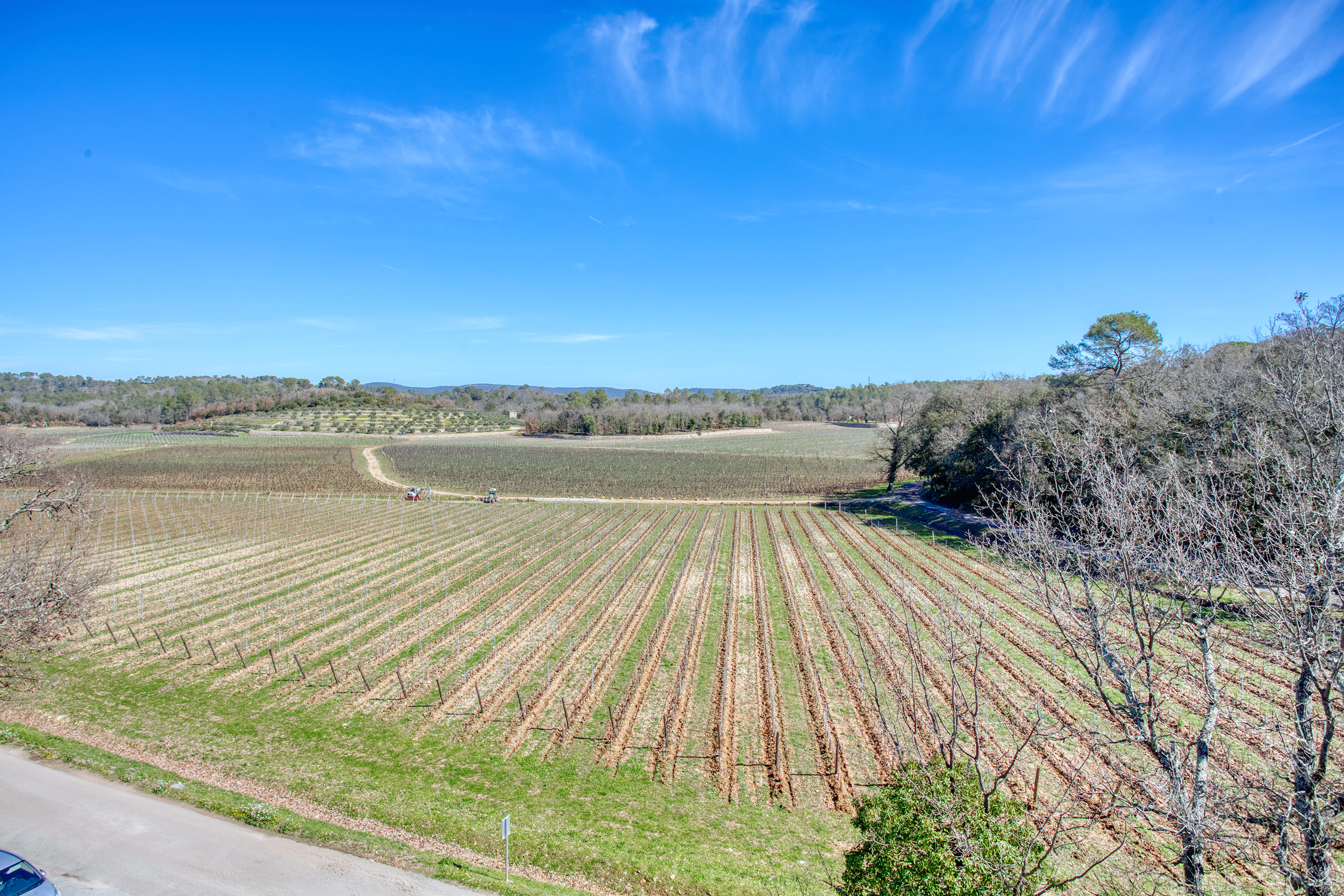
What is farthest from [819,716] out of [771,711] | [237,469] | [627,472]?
[237,469]

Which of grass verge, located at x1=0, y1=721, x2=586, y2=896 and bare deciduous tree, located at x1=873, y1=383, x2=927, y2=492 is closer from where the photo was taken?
grass verge, located at x1=0, y1=721, x2=586, y2=896

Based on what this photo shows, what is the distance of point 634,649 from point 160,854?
38.2 feet

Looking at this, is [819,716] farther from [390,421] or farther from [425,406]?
[425,406]

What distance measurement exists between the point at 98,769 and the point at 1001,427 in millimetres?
44385

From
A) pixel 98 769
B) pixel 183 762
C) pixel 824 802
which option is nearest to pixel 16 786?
pixel 98 769

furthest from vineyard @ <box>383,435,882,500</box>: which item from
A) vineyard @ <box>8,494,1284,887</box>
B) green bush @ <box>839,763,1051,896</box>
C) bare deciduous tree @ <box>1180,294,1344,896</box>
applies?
green bush @ <box>839,763,1051,896</box>

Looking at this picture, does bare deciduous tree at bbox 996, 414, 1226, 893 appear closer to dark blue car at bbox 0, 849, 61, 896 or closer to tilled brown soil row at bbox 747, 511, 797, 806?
tilled brown soil row at bbox 747, 511, 797, 806

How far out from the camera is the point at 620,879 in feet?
32.1

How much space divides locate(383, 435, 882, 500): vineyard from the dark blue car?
146 feet

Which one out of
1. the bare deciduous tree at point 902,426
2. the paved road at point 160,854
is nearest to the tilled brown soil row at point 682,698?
the paved road at point 160,854

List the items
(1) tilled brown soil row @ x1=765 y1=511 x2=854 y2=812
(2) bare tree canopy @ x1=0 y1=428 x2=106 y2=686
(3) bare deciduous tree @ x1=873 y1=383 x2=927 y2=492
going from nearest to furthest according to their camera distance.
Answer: (1) tilled brown soil row @ x1=765 y1=511 x2=854 y2=812 → (2) bare tree canopy @ x1=0 y1=428 x2=106 y2=686 → (3) bare deciduous tree @ x1=873 y1=383 x2=927 y2=492

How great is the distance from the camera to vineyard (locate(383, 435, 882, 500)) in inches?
2223

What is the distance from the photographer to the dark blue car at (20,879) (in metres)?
7.69

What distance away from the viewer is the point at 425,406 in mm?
161875
